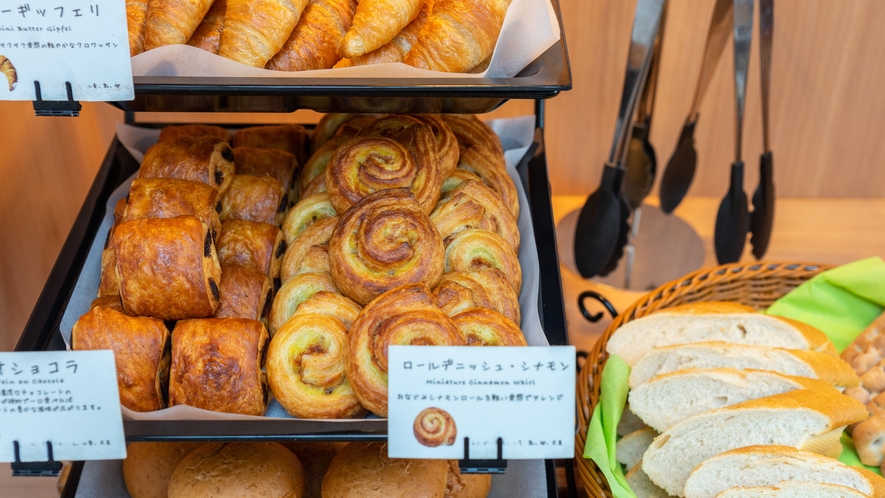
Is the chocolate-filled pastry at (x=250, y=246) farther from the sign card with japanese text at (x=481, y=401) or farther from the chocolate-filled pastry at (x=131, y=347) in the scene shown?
the sign card with japanese text at (x=481, y=401)

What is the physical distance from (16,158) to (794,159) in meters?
1.89

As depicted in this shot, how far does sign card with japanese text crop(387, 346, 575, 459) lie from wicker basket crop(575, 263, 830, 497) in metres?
0.50

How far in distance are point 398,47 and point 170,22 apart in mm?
264

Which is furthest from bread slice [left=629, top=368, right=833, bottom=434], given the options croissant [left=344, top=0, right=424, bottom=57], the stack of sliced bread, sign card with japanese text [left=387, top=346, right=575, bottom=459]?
croissant [left=344, top=0, right=424, bottom=57]

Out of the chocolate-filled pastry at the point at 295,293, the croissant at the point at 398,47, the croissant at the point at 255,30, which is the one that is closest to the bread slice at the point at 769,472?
the chocolate-filled pastry at the point at 295,293

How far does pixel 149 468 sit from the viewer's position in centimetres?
110

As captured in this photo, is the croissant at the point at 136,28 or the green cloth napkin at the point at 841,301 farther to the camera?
the green cloth napkin at the point at 841,301

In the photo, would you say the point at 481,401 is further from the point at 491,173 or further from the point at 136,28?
the point at 136,28

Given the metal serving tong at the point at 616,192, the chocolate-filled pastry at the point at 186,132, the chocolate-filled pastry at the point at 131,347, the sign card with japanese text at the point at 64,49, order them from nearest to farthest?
the sign card with japanese text at the point at 64,49, the chocolate-filled pastry at the point at 131,347, the chocolate-filled pastry at the point at 186,132, the metal serving tong at the point at 616,192

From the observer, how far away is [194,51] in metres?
0.82

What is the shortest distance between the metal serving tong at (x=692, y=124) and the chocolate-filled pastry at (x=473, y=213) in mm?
799

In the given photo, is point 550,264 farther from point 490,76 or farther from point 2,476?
point 2,476

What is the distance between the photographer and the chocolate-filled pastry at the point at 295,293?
3.07 ft

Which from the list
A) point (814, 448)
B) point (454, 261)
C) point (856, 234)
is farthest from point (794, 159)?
point (454, 261)
